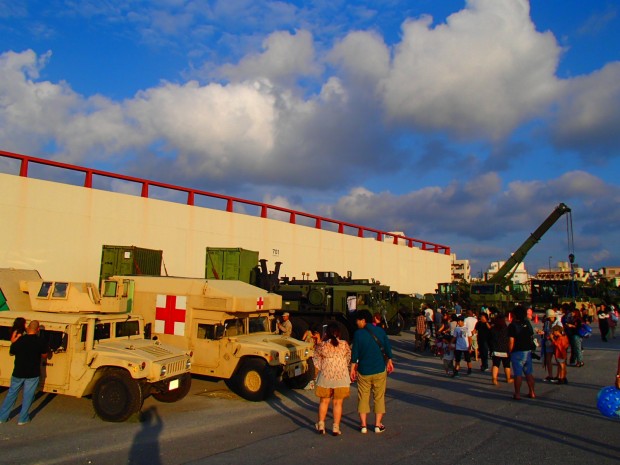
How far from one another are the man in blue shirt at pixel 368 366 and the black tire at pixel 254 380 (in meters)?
2.83

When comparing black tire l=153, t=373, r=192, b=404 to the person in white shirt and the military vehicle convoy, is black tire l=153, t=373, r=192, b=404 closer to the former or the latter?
the person in white shirt

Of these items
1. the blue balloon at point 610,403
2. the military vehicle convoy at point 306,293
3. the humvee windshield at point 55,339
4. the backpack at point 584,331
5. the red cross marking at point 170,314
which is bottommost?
the blue balloon at point 610,403

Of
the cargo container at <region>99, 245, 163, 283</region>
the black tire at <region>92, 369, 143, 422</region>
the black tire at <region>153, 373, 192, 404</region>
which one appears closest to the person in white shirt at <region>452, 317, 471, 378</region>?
the black tire at <region>153, 373, 192, 404</region>

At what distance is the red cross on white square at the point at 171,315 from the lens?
33.4 ft

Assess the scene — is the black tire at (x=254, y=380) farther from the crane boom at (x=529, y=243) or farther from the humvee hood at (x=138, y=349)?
the crane boom at (x=529, y=243)

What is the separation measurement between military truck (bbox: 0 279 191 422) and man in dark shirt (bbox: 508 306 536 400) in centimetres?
581

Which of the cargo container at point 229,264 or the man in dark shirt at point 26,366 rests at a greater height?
the cargo container at point 229,264

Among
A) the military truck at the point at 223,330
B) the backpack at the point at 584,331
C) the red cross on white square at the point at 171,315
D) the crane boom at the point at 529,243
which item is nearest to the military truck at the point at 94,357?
the military truck at the point at 223,330

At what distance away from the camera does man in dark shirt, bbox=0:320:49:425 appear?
726 cm

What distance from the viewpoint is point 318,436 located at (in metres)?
6.67

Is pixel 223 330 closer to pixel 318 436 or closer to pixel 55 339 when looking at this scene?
pixel 55 339

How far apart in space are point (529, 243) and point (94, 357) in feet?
125

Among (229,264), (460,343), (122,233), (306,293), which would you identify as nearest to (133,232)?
(122,233)

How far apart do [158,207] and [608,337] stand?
1978 cm
